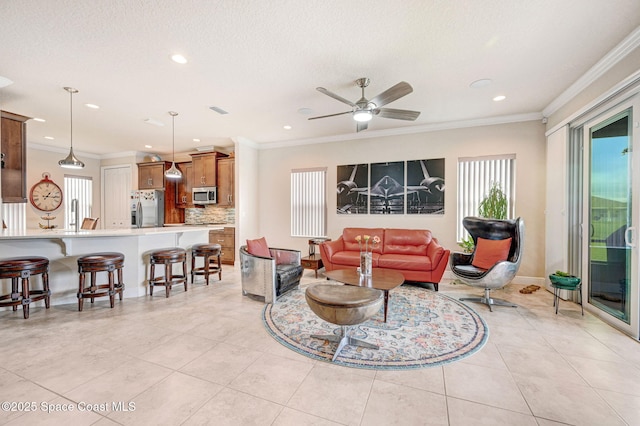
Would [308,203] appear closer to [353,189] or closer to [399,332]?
[353,189]

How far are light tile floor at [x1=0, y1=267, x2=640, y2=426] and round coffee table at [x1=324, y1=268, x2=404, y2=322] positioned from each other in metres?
0.97

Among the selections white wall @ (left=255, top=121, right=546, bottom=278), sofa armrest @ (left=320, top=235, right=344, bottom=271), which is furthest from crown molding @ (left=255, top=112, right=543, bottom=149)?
sofa armrest @ (left=320, top=235, right=344, bottom=271)

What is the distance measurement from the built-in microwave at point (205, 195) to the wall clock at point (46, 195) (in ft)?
11.1

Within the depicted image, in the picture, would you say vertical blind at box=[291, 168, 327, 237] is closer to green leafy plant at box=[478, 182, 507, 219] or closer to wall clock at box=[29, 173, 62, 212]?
green leafy plant at box=[478, 182, 507, 219]

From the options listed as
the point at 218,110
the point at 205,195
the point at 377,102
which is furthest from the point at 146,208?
→ the point at 377,102

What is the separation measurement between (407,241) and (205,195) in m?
4.86

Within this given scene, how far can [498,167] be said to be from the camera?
4941mm

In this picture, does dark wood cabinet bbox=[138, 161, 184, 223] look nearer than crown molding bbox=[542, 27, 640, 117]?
No

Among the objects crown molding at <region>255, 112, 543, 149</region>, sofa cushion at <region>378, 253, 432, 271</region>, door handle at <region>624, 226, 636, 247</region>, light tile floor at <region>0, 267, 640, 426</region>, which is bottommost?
light tile floor at <region>0, 267, 640, 426</region>

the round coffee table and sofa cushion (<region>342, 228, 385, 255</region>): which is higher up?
sofa cushion (<region>342, 228, 385, 255</region>)

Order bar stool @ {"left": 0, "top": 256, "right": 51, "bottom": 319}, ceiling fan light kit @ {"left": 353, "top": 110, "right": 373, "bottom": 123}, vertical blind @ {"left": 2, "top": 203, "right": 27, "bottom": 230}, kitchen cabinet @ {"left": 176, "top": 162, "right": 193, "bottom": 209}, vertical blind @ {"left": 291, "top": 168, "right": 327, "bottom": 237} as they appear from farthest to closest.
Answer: kitchen cabinet @ {"left": 176, "top": 162, "right": 193, "bottom": 209} < vertical blind @ {"left": 291, "top": 168, "right": 327, "bottom": 237} < vertical blind @ {"left": 2, "top": 203, "right": 27, "bottom": 230} < ceiling fan light kit @ {"left": 353, "top": 110, "right": 373, "bottom": 123} < bar stool @ {"left": 0, "top": 256, "right": 51, "bottom": 319}

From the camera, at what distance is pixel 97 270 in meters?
3.42

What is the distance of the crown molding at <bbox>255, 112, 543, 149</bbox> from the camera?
15.5ft

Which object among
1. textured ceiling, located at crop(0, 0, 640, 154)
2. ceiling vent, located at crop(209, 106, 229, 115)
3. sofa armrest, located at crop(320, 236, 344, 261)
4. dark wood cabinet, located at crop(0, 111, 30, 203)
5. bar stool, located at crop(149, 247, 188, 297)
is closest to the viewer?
textured ceiling, located at crop(0, 0, 640, 154)
